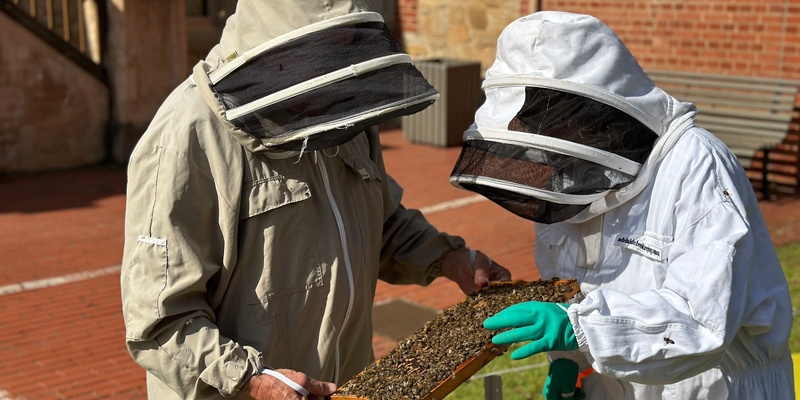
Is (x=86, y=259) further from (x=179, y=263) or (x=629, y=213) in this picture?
(x=629, y=213)

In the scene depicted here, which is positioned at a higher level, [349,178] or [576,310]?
[349,178]

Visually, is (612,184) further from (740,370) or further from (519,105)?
(740,370)

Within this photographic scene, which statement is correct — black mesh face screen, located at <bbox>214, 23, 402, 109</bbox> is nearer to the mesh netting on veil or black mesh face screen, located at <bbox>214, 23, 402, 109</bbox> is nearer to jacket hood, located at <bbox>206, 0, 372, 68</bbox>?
jacket hood, located at <bbox>206, 0, 372, 68</bbox>

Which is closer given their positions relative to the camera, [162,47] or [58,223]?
[58,223]

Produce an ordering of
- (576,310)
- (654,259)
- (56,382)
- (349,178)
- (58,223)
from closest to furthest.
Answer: (576,310)
(654,259)
(349,178)
(56,382)
(58,223)

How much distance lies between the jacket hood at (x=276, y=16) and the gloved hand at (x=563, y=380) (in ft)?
4.83

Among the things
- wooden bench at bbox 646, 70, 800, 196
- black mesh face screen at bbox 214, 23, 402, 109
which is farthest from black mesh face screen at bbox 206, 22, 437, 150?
wooden bench at bbox 646, 70, 800, 196

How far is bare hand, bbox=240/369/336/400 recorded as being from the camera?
2770 mm

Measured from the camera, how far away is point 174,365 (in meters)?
2.85

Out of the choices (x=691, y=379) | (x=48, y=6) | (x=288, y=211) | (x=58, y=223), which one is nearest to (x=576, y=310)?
(x=691, y=379)

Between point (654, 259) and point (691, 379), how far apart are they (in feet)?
1.35

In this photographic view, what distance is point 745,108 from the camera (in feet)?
35.6

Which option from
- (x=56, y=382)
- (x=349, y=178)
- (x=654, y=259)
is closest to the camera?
(x=654, y=259)

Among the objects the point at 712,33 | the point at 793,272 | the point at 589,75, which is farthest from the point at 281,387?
the point at 712,33
